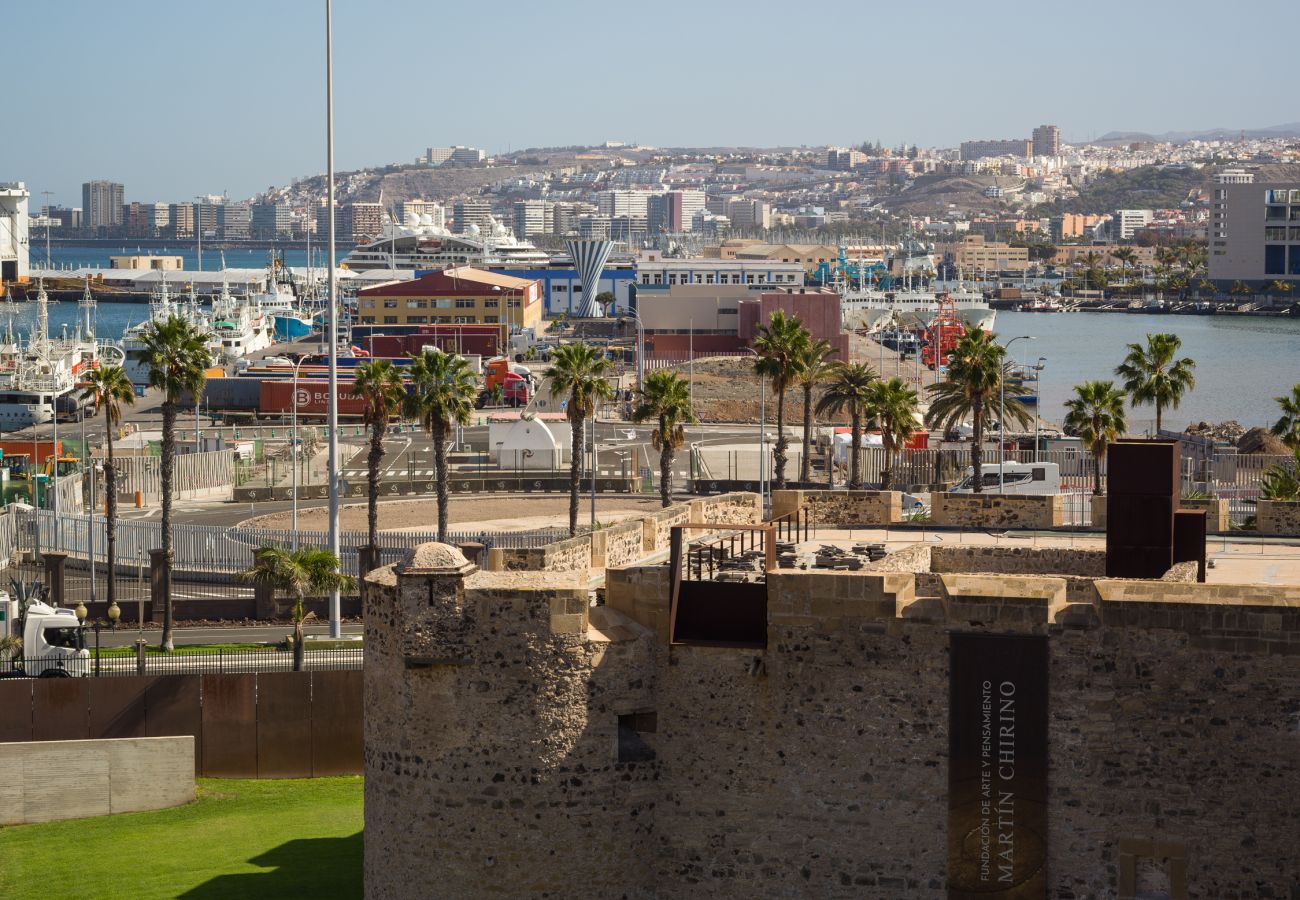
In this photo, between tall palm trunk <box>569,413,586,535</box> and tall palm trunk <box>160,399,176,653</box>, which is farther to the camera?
tall palm trunk <box>569,413,586,535</box>

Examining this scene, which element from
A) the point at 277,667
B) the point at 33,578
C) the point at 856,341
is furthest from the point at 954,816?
the point at 856,341

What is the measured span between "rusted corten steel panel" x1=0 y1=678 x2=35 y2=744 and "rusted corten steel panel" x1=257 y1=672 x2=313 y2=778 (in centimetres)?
344

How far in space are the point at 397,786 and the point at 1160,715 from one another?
21.6ft

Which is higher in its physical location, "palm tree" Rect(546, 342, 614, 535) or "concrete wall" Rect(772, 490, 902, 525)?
"palm tree" Rect(546, 342, 614, 535)

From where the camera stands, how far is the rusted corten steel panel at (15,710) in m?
28.2

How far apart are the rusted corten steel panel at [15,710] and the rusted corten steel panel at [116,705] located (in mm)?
933

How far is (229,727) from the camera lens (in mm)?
28766

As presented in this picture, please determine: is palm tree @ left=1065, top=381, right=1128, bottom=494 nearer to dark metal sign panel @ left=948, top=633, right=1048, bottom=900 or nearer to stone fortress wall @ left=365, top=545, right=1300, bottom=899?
stone fortress wall @ left=365, top=545, right=1300, bottom=899

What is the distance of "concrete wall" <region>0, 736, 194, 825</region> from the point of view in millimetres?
25969

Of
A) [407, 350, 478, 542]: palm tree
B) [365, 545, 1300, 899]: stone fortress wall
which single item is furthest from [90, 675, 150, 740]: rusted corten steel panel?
[407, 350, 478, 542]: palm tree

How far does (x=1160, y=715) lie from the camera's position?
15750 mm

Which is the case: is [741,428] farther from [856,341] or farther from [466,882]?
[466,882]

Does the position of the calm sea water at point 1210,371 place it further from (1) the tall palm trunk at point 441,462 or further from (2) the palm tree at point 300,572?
(2) the palm tree at point 300,572

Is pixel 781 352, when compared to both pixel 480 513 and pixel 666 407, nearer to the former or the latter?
pixel 666 407
